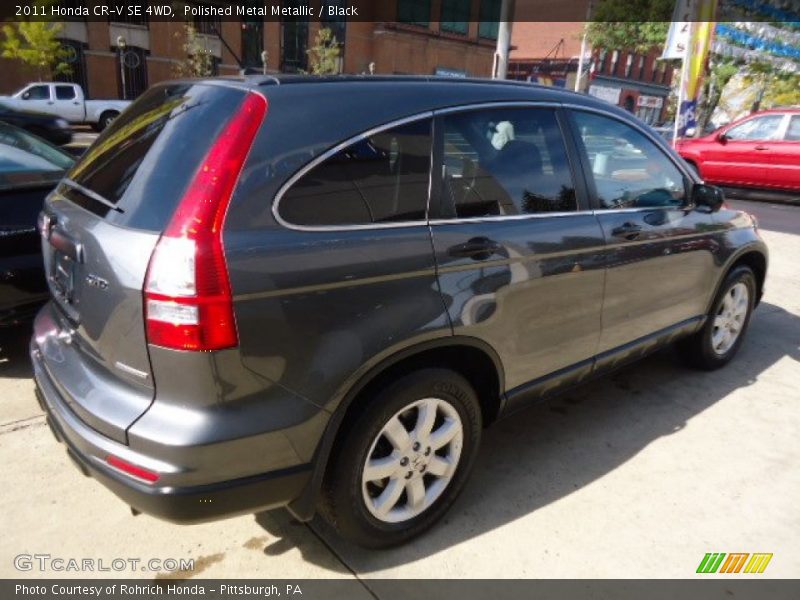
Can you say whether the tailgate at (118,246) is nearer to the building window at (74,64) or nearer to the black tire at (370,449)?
the black tire at (370,449)

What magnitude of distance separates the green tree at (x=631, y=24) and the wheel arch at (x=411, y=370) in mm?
24780

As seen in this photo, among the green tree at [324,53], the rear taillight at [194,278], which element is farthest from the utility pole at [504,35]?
the green tree at [324,53]

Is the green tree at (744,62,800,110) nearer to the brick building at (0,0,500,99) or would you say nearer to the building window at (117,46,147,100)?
the brick building at (0,0,500,99)

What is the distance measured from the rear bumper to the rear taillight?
42 centimetres

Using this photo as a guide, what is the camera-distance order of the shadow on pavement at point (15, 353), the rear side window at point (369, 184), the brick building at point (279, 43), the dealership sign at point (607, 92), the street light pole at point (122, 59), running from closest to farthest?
the rear side window at point (369, 184) → the shadow on pavement at point (15, 353) → the street light pole at point (122, 59) → the brick building at point (279, 43) → the dealership sign at point (607, 92)

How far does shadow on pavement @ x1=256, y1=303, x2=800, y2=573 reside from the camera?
8.28 ft

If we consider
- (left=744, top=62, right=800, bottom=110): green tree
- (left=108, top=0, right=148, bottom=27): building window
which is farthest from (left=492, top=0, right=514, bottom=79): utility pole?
(left=108, top=0, right=148, bottom=27): building window

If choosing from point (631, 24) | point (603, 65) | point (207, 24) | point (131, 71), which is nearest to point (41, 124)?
point (131, 71)

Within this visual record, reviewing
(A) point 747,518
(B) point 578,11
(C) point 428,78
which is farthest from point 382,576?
(B) point 578,11

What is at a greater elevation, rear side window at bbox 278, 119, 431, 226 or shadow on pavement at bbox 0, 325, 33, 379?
rear side window at bbox 278, 119, 431, 226

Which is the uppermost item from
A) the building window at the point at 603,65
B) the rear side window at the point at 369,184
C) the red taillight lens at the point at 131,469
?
the building window at the point at 603,65

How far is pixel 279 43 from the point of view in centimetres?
3506

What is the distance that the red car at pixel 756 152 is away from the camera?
444 inches

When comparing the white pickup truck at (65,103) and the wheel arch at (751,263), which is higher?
the wheel arch at (751,263)
